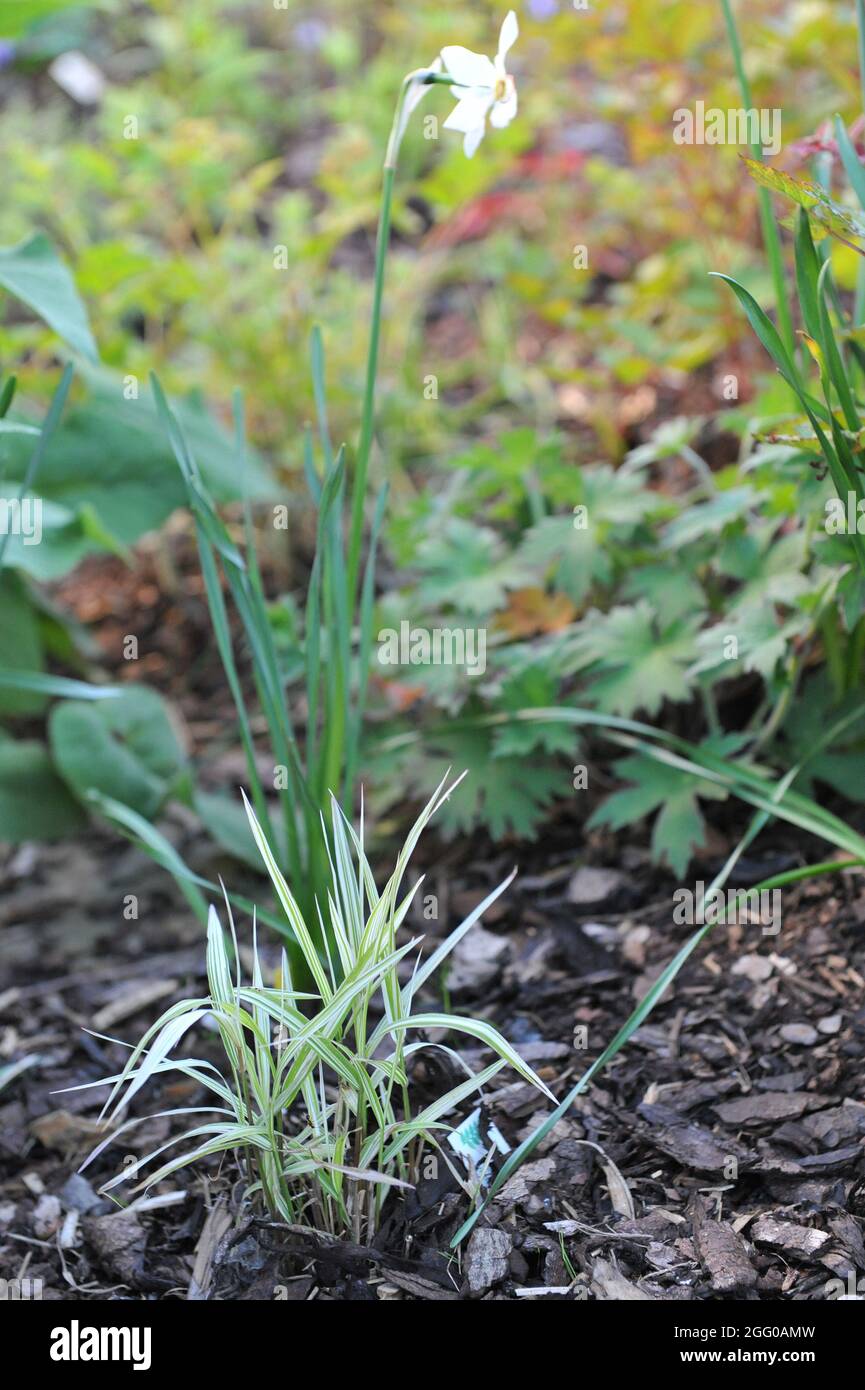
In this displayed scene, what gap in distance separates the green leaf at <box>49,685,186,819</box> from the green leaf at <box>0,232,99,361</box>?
600mm

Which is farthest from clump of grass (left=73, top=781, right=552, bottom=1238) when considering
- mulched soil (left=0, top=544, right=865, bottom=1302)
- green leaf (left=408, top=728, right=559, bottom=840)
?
green leaf (left=408, top=728, right=559, bottom=840)

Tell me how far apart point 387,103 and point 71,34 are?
1.78 m

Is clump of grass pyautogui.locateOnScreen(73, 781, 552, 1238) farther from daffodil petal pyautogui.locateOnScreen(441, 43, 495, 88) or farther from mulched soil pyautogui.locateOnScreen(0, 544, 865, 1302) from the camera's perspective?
daffodil petal pyautogui.locateOnScreen(441, 43, 495, 88)

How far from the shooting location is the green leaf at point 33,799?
2.00 meters

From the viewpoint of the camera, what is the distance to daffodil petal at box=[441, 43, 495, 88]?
1285 millimetres

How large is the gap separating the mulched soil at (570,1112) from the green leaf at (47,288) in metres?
0.90

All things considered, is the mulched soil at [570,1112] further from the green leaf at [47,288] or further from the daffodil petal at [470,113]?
the daffodil petal at [470,113]

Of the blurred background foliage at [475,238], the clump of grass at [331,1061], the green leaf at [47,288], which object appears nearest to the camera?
the clump of grass at [331,1061]

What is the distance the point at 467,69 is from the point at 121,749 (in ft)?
3.72

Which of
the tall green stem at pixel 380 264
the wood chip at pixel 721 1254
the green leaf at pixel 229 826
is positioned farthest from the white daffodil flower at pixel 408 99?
the wood chip at pixel 721 1254

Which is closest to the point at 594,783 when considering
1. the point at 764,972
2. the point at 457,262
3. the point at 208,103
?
the point at 764,972

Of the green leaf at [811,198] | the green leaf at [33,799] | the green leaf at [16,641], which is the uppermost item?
the green leaf at [811,198]

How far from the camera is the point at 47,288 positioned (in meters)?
1.65

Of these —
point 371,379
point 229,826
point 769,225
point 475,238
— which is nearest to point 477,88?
point 371,379
